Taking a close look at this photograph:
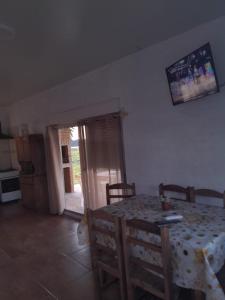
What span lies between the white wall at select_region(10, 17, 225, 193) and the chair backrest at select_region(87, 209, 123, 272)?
3.62 feet

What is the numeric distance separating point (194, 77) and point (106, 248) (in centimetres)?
180

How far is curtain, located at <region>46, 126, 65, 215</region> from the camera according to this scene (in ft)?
15.0

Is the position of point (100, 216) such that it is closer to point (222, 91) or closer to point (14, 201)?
point (222, 91)

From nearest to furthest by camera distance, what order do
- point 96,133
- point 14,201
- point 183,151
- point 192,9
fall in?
1. point 192,9
2. point 183,151
3. point 96,133
4. point 14,201

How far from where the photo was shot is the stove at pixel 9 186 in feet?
18.8

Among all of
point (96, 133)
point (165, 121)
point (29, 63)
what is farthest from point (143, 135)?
point (29, 63)

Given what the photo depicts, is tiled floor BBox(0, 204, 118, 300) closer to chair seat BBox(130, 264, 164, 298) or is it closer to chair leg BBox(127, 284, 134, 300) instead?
chair leg BBox(127, 284, 134, 300)

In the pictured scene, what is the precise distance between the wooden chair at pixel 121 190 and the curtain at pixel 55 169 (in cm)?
166

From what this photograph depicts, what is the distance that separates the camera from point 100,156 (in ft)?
12.0

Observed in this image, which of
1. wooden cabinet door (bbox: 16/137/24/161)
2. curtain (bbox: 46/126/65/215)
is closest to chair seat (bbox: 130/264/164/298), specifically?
curtain (bbox: 46/126/65/215)

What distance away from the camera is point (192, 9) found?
2.05m

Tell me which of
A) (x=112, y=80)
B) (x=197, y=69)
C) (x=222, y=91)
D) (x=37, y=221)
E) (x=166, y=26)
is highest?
(x=166, y=26)

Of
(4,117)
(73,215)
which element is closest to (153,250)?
(73,215)

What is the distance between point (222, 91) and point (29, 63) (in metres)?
2.46
